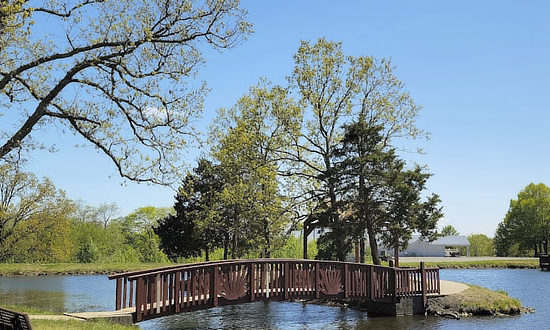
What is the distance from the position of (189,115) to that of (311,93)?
12.2 m

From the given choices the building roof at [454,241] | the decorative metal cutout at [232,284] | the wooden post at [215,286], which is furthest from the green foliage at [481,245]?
the wooden post at [215,286]

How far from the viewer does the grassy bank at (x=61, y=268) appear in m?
41.3

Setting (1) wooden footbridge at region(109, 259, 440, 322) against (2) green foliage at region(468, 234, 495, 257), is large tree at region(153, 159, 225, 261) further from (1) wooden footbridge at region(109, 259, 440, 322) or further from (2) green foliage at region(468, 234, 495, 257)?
(2) green foliage at region(468, 234, 495, 257)

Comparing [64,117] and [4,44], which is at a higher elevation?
[4,44]

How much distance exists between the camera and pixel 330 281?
1805 centimetres

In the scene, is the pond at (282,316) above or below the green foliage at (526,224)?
below

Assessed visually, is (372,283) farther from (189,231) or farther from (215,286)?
(189,231)

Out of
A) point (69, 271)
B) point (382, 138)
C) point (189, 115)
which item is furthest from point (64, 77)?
point (69, 271)

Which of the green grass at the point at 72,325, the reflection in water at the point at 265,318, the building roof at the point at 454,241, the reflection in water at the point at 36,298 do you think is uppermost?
the building roof at the point at 454,241

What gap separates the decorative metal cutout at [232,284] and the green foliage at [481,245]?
207 feet

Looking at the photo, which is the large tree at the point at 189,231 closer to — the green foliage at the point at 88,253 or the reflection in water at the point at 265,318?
the green foliage at the point at 88,253

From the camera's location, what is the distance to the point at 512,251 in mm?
64812

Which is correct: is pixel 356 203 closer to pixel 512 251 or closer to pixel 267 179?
pixel 267 179

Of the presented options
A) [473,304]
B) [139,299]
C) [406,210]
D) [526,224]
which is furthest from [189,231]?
[526,224]
